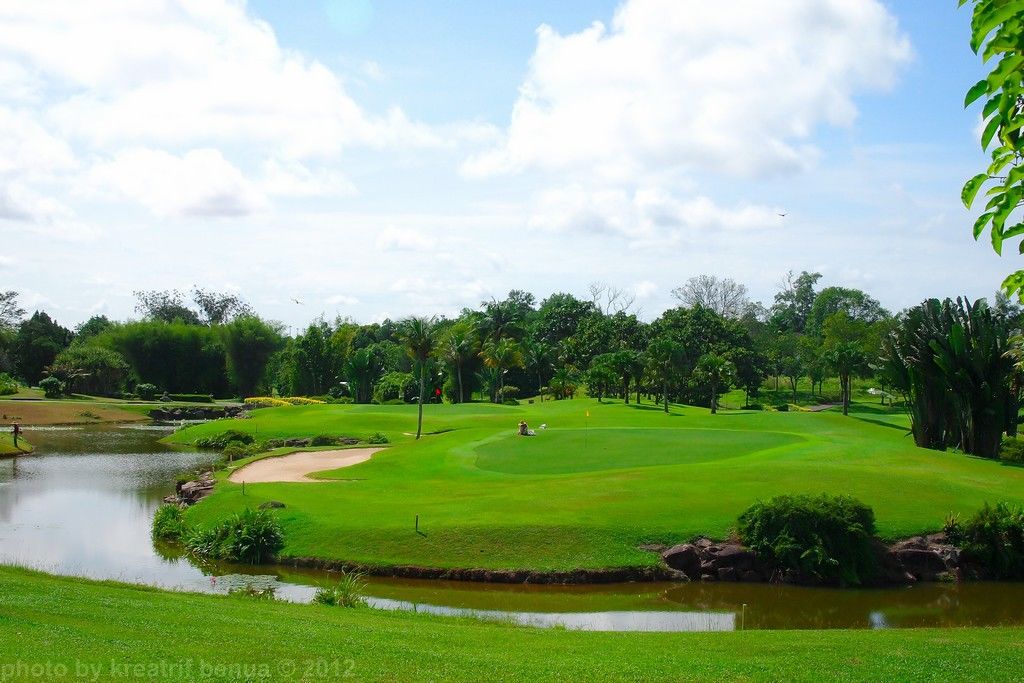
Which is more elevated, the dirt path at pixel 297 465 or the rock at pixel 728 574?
the dirt path at pixel 297 465

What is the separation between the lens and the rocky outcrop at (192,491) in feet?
120

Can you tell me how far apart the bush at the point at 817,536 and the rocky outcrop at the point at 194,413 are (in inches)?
2978

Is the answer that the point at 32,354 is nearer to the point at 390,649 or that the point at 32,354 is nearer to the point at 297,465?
the point at 297,465

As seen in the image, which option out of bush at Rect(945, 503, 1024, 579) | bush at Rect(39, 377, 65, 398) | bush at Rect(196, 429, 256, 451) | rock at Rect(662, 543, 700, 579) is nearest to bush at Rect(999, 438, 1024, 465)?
bush at Rect(945, 503, 1024, 579)

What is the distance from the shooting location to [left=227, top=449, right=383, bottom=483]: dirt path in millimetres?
42000

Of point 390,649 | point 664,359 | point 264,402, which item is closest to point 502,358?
point 664,359

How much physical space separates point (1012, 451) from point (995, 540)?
2272 cm

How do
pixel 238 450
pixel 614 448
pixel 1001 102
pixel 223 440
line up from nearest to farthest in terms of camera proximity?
pixel 1001 102 < pixel 614 448 < pixel 238 450 < pixel 223 440

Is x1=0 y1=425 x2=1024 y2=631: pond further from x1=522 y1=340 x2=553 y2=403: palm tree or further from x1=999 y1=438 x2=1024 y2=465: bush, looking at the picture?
x1=522 y1=340 x2=553 y2=403: palm tree

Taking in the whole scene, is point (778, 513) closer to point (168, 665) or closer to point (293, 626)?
point (293, 626)

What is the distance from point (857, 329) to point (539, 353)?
49677 mm

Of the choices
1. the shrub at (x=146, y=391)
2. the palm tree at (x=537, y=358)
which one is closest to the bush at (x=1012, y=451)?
the palm tree at (x=537, y=358)

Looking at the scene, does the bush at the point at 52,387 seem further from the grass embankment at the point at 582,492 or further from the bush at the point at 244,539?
the bush at the point at 244,539

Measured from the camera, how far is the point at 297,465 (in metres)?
47.2
